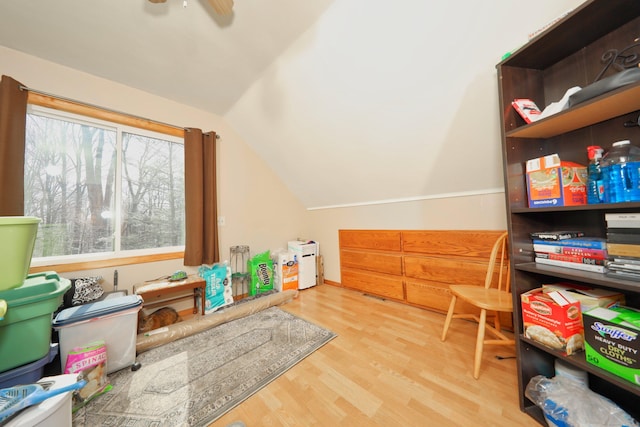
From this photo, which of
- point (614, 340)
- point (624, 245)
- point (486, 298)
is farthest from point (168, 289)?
point (624, 245)

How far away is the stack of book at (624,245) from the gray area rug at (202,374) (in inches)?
67.9

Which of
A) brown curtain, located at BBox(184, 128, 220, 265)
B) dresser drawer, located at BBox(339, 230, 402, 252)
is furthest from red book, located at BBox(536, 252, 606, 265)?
brown curtain, located at BBox(184, 128, 220, 265)

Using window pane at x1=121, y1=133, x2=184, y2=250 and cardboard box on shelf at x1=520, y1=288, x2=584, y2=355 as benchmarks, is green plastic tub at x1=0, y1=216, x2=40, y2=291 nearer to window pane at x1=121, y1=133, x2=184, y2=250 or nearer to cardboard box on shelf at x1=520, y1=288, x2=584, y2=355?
window pane at x1=121, y1=133, x2=184, y2=250

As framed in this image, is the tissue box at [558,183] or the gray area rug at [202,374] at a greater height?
the tissue box at [558,183]

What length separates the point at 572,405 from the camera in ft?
3.02

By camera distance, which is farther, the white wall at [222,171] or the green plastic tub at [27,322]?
the white wall at [222,171]

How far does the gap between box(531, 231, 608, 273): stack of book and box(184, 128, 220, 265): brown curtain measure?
295 cm

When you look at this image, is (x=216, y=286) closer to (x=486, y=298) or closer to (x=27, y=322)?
(x=27, y=322)

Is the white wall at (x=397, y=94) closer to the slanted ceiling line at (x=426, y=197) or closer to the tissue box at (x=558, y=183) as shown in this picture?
the slanted ceiling line at (x=426, y=197)

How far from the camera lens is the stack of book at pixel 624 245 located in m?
0.82

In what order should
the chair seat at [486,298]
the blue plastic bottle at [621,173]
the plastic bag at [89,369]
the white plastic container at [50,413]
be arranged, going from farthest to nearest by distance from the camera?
the chair seat at [486,298] → the plastic bag at [89,369] → the blue plastic bottle at [621,173] → the white plastic container at [50,413]

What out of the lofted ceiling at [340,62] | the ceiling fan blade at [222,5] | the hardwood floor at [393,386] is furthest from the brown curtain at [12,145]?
the hardwood floor at [393,386]

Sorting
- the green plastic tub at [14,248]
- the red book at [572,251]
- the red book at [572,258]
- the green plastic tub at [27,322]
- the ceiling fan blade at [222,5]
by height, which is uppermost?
the ceiling fan blade at [222,5]

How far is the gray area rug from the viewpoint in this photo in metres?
1.15
